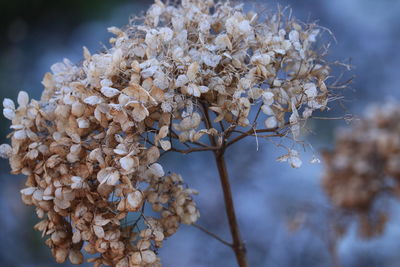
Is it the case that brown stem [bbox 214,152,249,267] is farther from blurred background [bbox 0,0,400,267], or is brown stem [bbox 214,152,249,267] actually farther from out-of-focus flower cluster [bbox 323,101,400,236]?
blurred background [bbox 0,0,400,267]

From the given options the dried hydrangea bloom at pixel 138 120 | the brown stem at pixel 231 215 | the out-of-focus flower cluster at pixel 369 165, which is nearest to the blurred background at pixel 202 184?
the out-of-focus flower cluster at pixel 369 165

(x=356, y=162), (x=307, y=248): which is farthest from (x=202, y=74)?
(x=307, y=248)

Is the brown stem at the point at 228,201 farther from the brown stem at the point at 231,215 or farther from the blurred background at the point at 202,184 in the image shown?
the blurred background at the point at 202,184

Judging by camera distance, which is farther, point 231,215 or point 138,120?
point 231,215

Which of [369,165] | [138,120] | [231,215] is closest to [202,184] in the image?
[369,165]

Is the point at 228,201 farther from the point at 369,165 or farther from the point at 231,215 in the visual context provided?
the point at 369,165

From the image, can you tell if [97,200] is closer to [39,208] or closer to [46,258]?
[39,208]

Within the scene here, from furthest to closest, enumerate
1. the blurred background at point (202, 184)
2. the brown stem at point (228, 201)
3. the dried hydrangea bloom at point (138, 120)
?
the blurred background at point (202, 184)
the brown stem at point (228, 201)
the dried hydrangea bloom at point (138, 120)

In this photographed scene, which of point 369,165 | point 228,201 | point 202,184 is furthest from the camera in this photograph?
point 202,184
